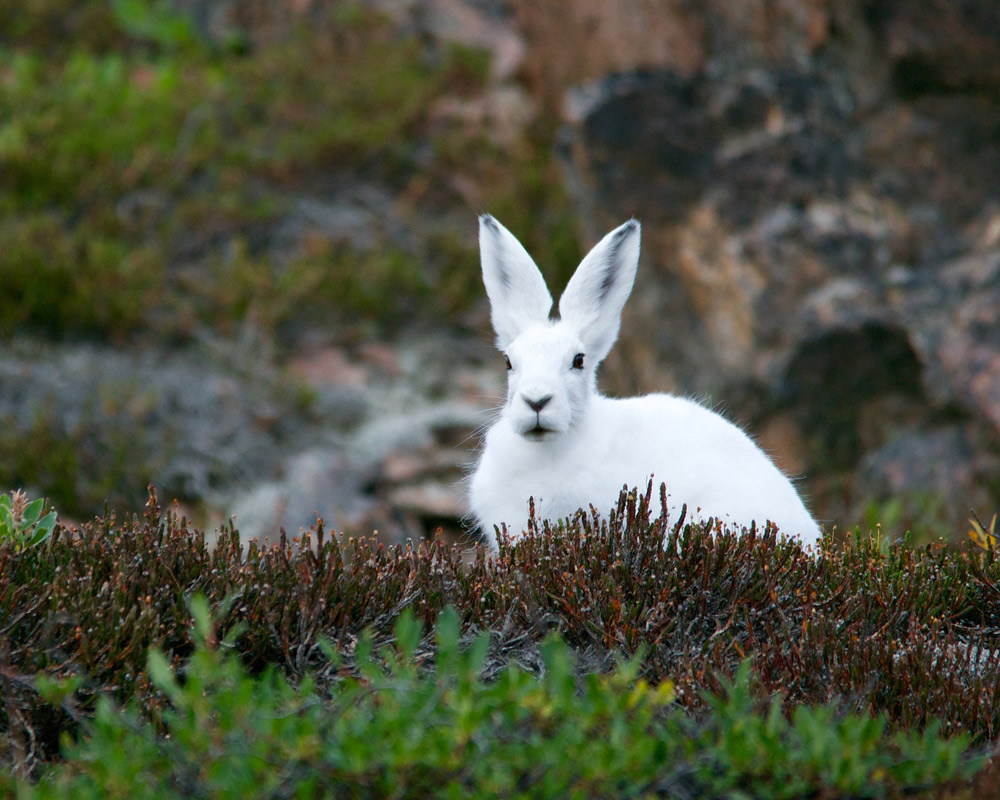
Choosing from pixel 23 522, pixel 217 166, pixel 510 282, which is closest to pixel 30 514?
pixel 23 522

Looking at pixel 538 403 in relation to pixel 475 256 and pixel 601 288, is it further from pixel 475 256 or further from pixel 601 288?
pixel 475 256

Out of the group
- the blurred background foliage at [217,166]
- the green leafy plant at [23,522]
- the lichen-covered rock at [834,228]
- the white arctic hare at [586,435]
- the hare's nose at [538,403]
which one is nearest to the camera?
the green leafy plant at [23,522]

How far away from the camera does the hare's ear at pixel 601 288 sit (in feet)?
14.7

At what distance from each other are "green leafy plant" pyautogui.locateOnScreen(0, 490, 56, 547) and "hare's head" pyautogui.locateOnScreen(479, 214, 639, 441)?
1.77 m

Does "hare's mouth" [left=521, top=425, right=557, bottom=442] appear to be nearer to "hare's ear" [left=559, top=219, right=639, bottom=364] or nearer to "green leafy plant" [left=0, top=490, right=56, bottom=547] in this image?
"hare's ear" [left=559, top=219, right=639, bottom=364]

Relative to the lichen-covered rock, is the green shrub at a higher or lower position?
lower

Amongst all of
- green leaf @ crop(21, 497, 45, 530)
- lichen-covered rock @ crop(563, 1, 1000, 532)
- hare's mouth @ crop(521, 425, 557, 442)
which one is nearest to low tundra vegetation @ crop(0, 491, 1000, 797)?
green leaf @ crop(21, 497, 45, 530)

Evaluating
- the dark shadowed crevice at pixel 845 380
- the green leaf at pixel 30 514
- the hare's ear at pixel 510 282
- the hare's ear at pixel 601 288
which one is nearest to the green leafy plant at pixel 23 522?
the green leaf at pixel 30 514

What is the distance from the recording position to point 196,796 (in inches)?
93.7

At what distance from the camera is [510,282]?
4.60m

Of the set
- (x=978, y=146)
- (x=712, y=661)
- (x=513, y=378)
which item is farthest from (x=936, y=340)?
(x=712, y=661)

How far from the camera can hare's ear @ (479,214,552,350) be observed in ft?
14.9

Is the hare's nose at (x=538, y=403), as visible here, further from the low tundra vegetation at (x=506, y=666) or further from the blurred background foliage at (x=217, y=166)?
the blurred background foliage at (x=217, y=166)

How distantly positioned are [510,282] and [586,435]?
30.3 inches
